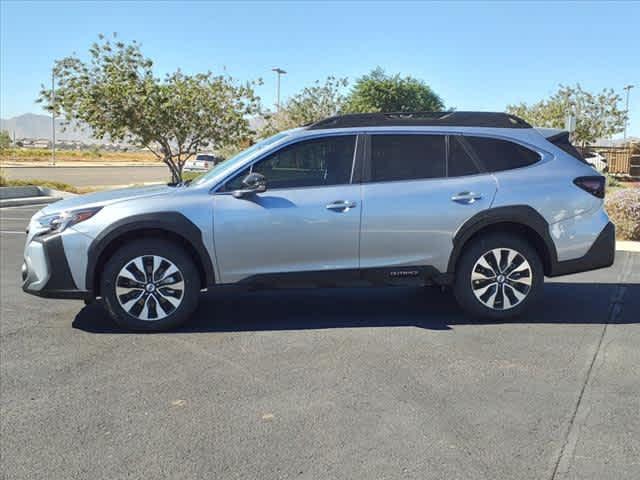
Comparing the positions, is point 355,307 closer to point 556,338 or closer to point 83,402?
point 556,338

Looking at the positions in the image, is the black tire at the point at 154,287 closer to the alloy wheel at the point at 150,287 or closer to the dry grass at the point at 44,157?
the alloy wheel at the point at 150,287

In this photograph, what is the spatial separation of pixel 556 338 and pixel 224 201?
3066mm

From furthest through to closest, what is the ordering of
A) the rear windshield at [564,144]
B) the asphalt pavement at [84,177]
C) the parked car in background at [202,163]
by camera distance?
the parked car in background at [202,163] → the asphalt pavement at [84,177] → the rear windshield at [564,144]

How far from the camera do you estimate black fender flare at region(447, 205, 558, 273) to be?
605 centimetres

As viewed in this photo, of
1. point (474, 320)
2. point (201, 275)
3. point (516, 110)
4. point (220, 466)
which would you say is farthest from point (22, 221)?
point (516, 110)

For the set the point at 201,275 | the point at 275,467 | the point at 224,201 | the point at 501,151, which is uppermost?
the point at 501,151

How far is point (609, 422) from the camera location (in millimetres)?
3969

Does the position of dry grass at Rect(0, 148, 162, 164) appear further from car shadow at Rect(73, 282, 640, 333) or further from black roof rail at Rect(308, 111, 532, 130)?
black roof rail at Rect(308, 111, 532, 130)

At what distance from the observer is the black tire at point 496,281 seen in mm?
6152

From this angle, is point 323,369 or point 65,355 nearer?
point 323,369

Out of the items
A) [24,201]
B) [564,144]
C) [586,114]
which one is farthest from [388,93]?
[564,144]

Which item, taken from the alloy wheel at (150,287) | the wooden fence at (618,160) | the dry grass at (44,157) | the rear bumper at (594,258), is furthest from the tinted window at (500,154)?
the dry grass at (44,157)

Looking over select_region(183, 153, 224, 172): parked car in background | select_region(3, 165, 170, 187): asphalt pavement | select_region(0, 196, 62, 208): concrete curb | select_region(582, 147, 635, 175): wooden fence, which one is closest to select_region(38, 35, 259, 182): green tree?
select_region(0, 196, 62, 208): concrete curb

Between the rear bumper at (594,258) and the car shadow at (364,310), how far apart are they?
49cm
